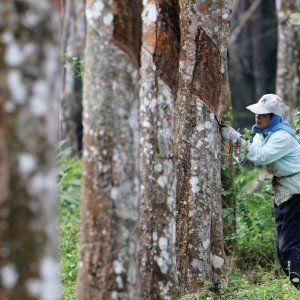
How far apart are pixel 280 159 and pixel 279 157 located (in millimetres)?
138

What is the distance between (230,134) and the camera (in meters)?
8.23

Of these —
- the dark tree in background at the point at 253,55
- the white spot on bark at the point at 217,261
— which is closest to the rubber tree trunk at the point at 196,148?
the white spot on bark at the point at 217,261

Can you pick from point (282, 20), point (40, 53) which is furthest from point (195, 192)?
point (282, 20)

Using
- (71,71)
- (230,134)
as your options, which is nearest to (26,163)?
(230,134)

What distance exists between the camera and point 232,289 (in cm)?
790

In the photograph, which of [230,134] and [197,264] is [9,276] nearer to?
[197,264]

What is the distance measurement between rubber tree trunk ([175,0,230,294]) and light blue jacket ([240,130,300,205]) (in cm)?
47

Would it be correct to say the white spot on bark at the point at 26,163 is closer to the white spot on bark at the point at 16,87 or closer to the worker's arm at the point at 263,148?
the white spot on bark at the point at 16,87

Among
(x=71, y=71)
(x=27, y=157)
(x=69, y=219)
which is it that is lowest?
(x=69, y=219)

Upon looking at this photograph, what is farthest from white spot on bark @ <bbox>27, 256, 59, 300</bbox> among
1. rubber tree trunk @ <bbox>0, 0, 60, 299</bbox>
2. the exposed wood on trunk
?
the exposed wood on trunk

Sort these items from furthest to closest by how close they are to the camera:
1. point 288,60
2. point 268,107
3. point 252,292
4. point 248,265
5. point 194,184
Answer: point 288,60 → point 248,265 → point 268,107 → point 252,292 → point 194,184

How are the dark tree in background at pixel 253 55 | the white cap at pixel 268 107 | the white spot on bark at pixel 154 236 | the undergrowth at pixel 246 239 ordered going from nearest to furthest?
the white spot on bark at pixel 154 236, the white cap at pixel 268 107, the undergrowth at pixel 246 239, the dark tree in background at pixel 253 55

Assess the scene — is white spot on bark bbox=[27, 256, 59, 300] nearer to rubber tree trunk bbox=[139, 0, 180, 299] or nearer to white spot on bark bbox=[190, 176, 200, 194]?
rubber tree trunk bbox=[139, 0, 180, 299]

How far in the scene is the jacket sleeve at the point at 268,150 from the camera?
8.19 m
